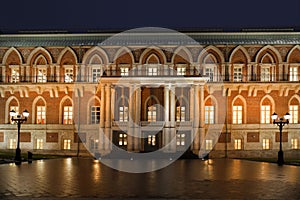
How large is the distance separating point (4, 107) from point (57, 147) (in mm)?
8023

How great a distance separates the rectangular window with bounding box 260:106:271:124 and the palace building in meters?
0.11

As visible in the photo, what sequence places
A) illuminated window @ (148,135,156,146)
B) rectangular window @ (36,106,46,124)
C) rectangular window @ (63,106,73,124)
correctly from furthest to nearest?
rectangular window @ (36,106,46,124) → rectangular window @ (63,106,73,124) → illuminated window @ (148,135,156,146)

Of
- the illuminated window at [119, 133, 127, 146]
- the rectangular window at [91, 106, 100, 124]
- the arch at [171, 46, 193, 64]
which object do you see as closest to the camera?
the illuminated window at [119, 133, 127, 146]

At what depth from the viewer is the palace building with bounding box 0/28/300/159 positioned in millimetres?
52188

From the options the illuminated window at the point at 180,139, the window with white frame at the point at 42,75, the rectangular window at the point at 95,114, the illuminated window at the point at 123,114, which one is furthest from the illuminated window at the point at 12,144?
the illuminated window at the point at 180,139

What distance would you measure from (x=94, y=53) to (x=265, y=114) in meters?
21.0

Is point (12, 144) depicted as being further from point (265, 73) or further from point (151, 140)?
point (265, 73)

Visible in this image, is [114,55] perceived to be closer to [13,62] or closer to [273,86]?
[13,62]

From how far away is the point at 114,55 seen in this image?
2120 inches

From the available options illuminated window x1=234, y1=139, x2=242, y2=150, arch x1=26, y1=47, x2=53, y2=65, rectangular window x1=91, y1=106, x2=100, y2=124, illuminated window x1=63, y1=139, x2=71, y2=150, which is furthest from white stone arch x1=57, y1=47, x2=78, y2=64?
illuminated window x1=234, y1=139, x2=242, y2=150

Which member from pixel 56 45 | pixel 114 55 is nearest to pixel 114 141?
pixel 114 55

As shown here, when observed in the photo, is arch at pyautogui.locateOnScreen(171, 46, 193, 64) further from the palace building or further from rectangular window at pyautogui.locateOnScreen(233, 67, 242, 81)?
rectangular window at pyautogui.locateOnScreen(233, 67, 242, 81)

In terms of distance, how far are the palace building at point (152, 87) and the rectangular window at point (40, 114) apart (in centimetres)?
12

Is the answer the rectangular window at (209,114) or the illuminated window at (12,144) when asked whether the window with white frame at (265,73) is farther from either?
the illuminated window at (12,144)
